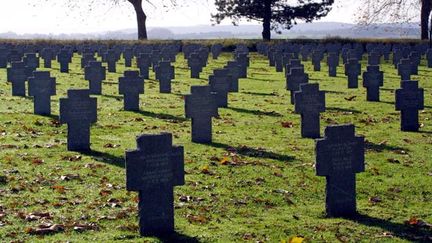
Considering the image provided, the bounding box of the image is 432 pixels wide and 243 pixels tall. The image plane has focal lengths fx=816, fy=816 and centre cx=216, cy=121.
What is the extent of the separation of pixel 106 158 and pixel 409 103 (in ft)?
22.8

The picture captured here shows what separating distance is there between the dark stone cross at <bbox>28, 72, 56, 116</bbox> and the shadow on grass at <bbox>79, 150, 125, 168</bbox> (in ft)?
17.0

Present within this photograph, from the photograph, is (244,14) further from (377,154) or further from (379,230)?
(379,230)

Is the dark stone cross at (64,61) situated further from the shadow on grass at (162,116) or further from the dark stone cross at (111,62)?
the shadow on grass at (162,116)

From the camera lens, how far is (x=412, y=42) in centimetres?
5650

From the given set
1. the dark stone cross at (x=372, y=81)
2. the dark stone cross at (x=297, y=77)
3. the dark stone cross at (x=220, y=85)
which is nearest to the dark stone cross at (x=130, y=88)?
the dark stone cross at (x=220, y=85)

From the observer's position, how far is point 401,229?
9484 mm

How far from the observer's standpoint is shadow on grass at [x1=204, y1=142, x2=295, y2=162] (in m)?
14.1

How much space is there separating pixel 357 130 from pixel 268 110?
13.7 ft

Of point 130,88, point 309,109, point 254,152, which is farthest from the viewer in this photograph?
point 130,88

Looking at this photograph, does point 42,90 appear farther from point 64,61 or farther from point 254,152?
point 64,61

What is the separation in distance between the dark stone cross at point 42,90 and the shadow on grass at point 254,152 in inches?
214

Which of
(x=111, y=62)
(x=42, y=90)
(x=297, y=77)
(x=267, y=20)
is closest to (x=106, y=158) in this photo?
(x=42, y=90)

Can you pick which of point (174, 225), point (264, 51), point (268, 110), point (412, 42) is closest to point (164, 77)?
point (268, 110)

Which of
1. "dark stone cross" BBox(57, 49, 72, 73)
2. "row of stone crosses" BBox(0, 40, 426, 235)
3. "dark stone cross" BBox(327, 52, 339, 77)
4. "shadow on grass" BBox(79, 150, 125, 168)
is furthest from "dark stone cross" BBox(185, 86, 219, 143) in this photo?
"dark stone cross" BBox(57, 49, 72, 73)
